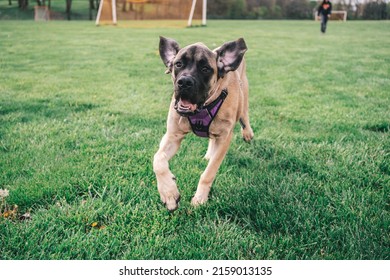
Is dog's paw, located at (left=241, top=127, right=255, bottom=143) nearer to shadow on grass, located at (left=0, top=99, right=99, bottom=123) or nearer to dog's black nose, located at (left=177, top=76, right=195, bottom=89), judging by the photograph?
dog's black nose, located at (left=177, top=76, right=195, bottom=89)

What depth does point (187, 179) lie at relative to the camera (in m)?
3.66

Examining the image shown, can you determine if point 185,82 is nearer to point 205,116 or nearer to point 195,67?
point 195,67

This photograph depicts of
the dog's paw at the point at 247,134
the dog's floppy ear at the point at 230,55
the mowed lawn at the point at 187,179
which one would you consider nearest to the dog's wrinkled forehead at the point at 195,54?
the dog's floppy ear at the point at 230,55

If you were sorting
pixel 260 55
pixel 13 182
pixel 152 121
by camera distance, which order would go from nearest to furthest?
1. pixel 13 182
2. pixel 152 121
3. pixel 260 55

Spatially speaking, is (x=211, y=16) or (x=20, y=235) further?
(x=211, y=16)

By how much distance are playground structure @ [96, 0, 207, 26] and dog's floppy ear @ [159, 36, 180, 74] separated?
28069 millimetres

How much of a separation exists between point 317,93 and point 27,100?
216 inches

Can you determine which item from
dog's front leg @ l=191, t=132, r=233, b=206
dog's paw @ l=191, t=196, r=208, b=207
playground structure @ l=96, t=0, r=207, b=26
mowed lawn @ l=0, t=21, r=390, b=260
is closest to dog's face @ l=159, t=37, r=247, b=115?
dog's front leg @ l=191, t=132, r=233, b=206

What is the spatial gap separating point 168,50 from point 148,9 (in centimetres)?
2884

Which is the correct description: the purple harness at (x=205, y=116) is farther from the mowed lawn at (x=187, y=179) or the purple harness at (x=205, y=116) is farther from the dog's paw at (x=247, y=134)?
the dog's paw at (x=247, y=134)

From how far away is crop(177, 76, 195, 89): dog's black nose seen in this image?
315 centimetres
